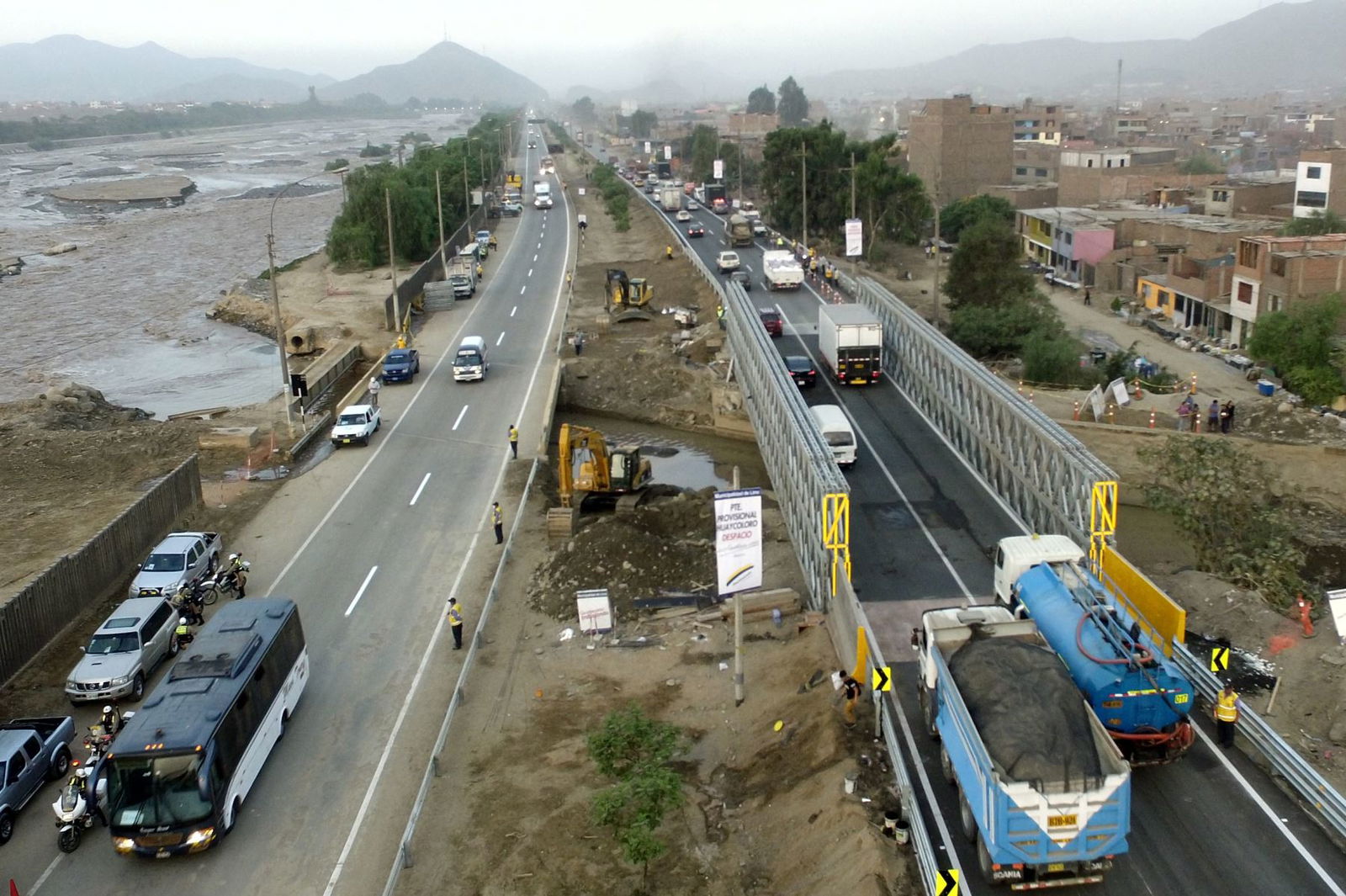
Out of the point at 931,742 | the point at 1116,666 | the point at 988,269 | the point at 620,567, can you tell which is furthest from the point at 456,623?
the point at 988,269

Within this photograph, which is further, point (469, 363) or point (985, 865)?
point (469, 363)

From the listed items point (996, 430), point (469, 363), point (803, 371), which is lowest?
point (469, 363)

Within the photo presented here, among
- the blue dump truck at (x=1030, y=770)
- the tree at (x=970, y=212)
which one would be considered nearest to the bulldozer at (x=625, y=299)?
the tree at (x=970, y=212)

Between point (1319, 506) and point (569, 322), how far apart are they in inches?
1332

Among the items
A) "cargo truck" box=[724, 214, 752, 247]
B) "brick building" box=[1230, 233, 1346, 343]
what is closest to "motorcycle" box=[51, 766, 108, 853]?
"brick building" box=[1230, 233, 1346, 343]

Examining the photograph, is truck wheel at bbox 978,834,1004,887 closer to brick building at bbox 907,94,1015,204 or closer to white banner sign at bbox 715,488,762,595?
white banner sign at bbox 715,488,762,595

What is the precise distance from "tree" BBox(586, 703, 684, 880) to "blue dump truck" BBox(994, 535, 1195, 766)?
213 inches

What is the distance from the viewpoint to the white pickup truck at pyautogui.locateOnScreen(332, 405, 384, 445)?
117 ft

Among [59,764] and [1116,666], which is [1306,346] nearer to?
[1116,666]

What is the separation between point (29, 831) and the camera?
16641mm

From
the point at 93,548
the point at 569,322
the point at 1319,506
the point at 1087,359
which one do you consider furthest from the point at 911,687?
the point at 569,322

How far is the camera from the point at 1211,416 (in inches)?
1407

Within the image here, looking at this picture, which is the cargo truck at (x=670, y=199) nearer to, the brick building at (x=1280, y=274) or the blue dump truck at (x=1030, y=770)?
the brick building at (x=1280, y=274)

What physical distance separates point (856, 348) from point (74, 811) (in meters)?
24.0
